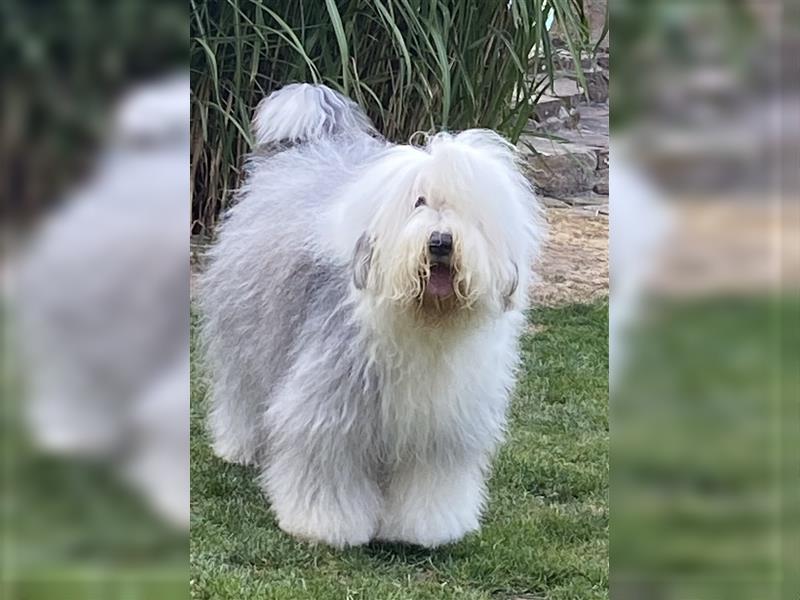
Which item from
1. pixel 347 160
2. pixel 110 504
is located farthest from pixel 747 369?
pixel 110 504

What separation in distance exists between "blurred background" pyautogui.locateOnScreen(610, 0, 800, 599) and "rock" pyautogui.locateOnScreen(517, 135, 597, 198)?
7 centimetres

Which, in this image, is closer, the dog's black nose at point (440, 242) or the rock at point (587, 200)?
the dog's black nose at point (440, 242)

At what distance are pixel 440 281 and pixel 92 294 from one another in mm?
615

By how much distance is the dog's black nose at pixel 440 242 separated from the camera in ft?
6.45

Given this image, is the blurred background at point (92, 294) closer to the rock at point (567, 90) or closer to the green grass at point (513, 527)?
the green grass at point (513, 527)

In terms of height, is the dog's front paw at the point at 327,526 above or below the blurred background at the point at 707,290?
below

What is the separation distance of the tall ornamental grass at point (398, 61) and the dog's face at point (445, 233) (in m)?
0.14

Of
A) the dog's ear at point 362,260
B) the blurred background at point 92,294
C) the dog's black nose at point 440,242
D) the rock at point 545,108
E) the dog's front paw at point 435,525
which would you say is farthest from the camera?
the dog's front paw at point 435,525

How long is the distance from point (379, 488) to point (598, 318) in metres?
0.59

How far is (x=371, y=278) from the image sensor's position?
2066 mm

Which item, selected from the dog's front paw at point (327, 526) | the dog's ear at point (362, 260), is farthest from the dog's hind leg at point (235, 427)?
the dog's ear at point (362, 260)

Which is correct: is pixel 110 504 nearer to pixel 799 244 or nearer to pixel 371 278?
pixel 371 278

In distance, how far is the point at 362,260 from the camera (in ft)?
6.82

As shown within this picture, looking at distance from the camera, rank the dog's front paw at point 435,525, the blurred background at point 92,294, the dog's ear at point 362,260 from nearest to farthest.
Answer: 1. the blurred background at point 92,294
2. the dog's ear at point 362,260
3. the dog's front paw at point 435,525
